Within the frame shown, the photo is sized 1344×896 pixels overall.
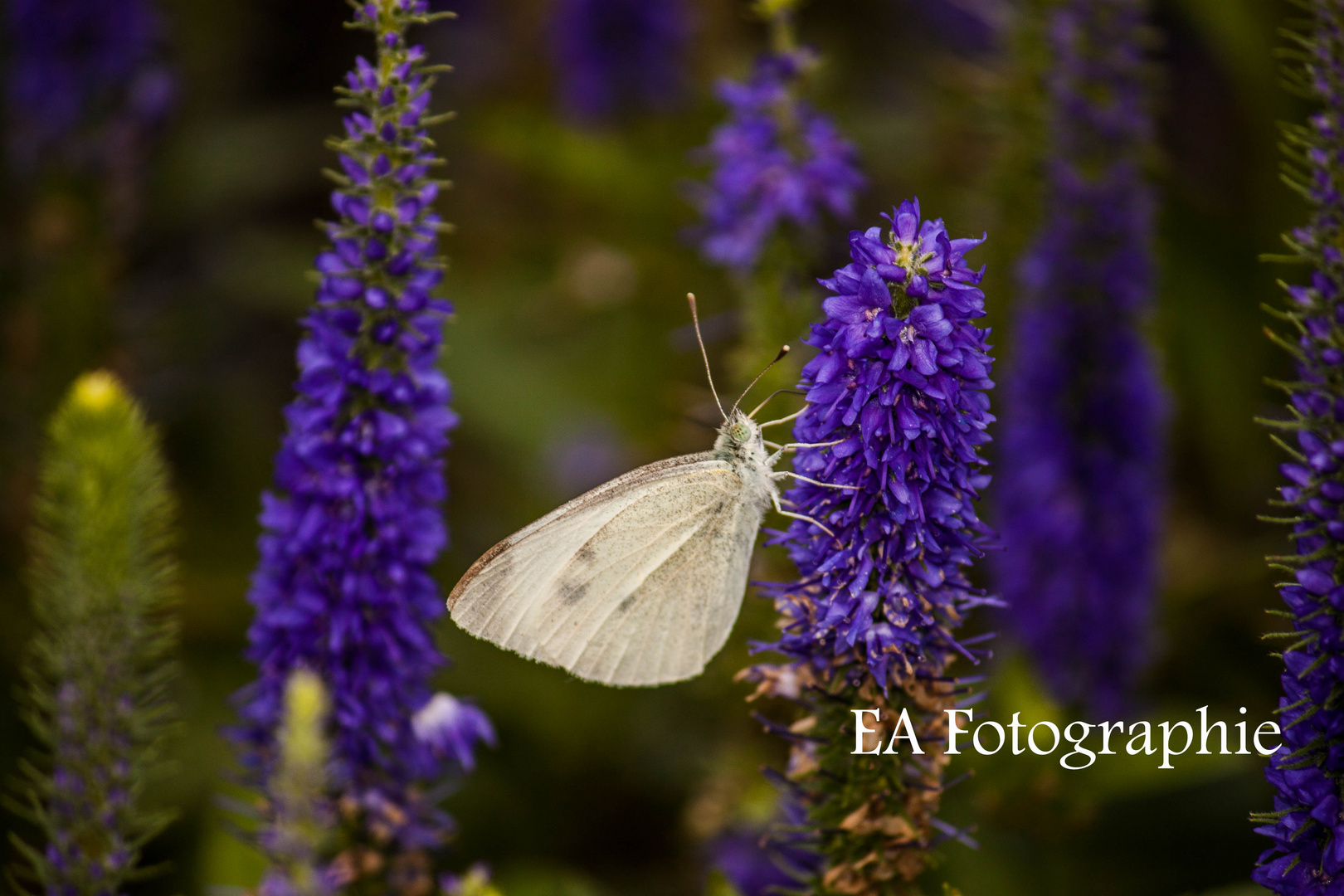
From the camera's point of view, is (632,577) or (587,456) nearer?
(632,577)

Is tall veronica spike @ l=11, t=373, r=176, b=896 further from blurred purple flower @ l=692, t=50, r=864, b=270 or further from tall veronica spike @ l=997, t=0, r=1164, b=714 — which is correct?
tall veronica spike @ l=997, t=0, r=1164, b=714

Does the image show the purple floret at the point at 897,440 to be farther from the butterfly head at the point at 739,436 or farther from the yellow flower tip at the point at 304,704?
the yellow flower tip at the point at 304,704

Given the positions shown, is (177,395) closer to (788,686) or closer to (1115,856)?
(788,686)

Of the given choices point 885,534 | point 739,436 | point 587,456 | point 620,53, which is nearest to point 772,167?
point 739,436

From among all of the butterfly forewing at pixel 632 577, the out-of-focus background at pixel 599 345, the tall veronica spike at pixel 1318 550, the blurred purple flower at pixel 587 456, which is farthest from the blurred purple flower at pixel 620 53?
the tall veronica spike at pixel 1318 550

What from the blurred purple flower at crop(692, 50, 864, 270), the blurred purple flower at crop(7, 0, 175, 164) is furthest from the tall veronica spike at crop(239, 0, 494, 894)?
the blurred purple flower at crop(7, 0, 175, 164)

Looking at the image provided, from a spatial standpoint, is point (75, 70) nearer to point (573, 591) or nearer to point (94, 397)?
point (94, 397)
